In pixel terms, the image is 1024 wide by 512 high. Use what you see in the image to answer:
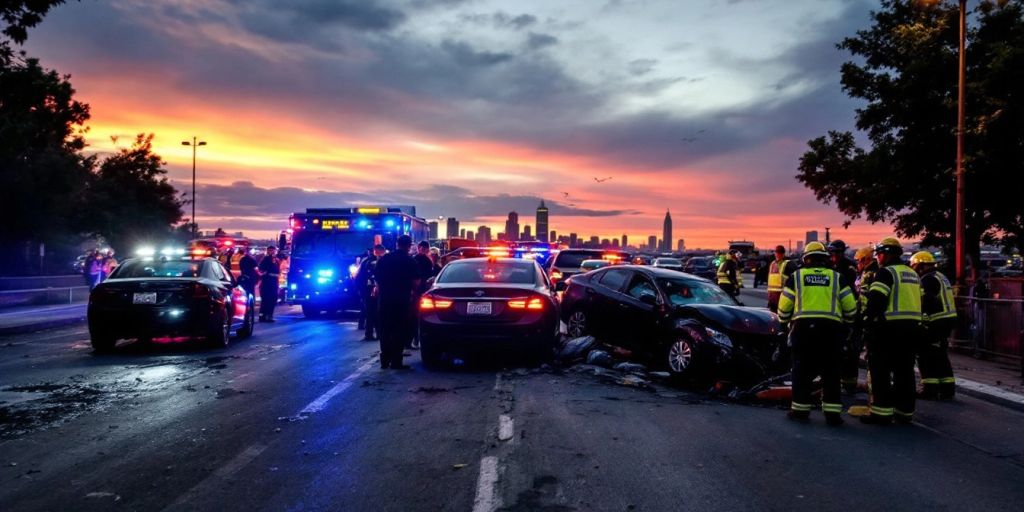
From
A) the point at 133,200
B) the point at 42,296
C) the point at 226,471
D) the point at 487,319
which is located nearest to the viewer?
the point at 226,471

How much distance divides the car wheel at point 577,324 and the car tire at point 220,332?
596 cm

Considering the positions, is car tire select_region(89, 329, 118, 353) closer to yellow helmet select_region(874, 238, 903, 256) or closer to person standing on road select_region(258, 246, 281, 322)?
person standing on road select_region(258, 246, 281, 322)

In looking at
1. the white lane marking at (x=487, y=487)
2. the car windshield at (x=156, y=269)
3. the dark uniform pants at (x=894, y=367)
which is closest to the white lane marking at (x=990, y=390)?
the dark uniform pants at (x=894, y=367)

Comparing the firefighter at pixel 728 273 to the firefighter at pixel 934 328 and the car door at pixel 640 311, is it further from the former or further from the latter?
the firefighter at pixel 934 328

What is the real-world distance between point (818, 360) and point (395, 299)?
215 inches

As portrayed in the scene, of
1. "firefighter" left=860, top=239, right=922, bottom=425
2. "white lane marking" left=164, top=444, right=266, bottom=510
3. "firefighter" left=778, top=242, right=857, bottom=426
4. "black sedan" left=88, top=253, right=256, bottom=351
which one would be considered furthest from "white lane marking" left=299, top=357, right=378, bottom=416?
"firefighter" left=860, top=239, right=922, bottom=425

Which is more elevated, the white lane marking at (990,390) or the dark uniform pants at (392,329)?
the dark uniform pants at (392,329)

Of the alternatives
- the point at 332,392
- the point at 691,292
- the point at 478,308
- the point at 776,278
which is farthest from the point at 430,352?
the point at 776,278

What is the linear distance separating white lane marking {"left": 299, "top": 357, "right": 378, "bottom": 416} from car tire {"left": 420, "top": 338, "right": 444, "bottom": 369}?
757 millimetres

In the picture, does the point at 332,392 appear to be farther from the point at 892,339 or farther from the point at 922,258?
the point at 922,258

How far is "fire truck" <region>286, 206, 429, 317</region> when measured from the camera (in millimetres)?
18734

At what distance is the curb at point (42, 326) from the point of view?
51.0ft

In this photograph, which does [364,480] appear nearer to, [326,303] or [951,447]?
[951,447]

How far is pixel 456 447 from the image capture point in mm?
5746
